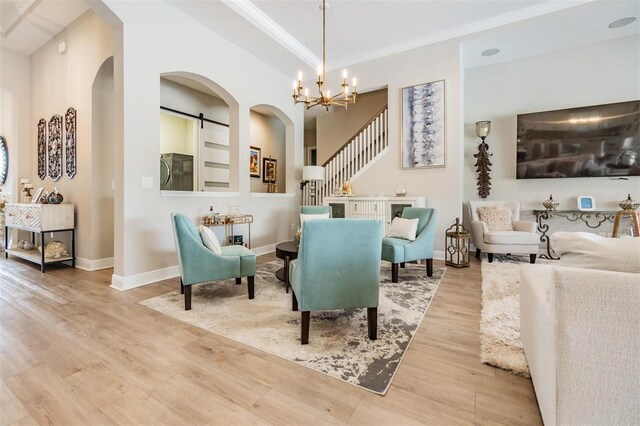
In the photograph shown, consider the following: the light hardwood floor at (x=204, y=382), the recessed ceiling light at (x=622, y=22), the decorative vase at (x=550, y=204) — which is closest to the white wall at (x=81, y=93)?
the light hardwood floor at (x=204, y=382)

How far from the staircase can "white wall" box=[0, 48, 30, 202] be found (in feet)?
16.7

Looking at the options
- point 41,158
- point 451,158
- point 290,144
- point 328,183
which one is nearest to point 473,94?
point 451,158

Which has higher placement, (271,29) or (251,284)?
(271,29)

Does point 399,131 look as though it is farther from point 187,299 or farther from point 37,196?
point 37,196

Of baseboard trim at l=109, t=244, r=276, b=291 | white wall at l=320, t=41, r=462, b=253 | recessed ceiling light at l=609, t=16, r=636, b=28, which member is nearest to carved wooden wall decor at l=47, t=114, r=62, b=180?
baseboard trim at l=109, t=244, r=276, b=291

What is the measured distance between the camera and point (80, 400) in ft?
4.63

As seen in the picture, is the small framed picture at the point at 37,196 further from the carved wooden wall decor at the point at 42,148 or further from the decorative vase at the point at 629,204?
the decorative vase at the point at 629,204

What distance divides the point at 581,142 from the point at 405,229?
3.37 m

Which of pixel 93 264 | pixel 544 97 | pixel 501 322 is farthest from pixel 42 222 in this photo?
pixel 544 97

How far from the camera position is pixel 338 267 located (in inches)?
77.0

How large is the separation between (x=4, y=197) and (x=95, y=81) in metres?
3.55

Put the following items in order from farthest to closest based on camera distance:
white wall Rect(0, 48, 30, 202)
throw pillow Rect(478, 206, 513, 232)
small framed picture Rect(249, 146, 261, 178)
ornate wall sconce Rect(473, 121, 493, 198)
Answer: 1. small framed picture Rect(249, 146, 261, 178)
2. ornate wall sconce Rect(473, 121, 493, 198)
3. white wall Rect(0, 48, 30, 202)
4. throw pillow Rect(478, 206, 513, 232)

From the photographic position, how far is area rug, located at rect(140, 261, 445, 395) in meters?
1.72

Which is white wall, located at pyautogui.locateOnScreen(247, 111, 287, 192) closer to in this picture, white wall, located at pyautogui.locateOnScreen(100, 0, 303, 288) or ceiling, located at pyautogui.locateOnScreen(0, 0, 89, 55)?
white wall, located at pyautogui.locateOnScreen(100, 0, 303, 288)
